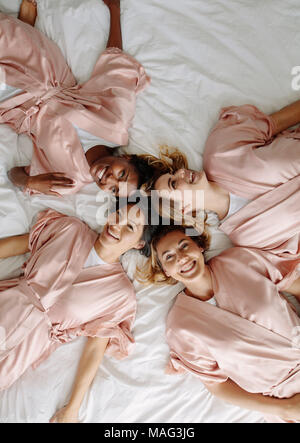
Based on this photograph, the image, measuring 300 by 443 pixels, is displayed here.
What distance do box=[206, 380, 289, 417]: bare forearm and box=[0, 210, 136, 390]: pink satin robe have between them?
42 centimetres

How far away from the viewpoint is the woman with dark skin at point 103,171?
61.3 inches

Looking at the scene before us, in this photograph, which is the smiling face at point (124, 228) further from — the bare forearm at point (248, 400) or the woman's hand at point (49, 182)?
the bare forearm at point (248, 400)

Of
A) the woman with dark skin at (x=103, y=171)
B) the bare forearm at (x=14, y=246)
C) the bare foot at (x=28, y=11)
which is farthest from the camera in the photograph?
the bare foot at (x=28, y=11)

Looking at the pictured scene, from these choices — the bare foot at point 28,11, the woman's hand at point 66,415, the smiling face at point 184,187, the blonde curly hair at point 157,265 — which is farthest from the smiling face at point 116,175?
the woman's hand at point 66,415

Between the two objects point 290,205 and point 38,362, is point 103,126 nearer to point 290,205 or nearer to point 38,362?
point 290,205

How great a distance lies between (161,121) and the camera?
1.73m

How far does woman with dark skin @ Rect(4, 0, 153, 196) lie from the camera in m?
1.56

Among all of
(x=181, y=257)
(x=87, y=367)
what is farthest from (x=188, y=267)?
(x=87, y=367)

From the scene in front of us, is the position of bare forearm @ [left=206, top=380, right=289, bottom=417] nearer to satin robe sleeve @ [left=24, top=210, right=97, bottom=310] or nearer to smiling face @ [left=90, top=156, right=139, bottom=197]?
satin robe sleeve @ [left=24, top=210, right=97, bottom=310]

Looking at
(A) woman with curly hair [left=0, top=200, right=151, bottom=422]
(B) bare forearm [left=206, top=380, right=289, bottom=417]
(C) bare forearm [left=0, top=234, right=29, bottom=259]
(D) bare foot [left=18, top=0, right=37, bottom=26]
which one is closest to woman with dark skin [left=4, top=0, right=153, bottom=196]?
(D) bare foot [left=18, top=0, right=37, bottom=26]

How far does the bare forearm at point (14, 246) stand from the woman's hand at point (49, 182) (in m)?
0.23

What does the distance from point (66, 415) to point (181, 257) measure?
84 centimetres

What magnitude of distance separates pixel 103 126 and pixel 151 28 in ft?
1.78
